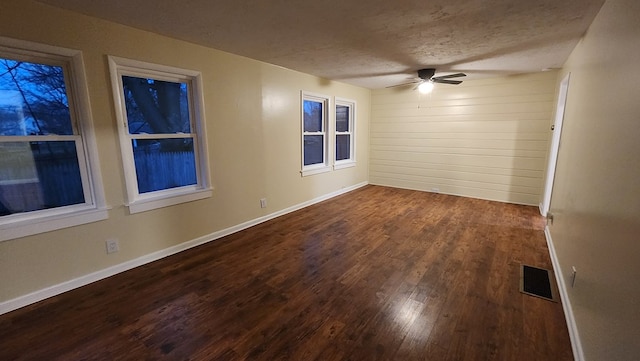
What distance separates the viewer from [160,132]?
2.99m

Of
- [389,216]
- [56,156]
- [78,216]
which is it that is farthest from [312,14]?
[389,216]

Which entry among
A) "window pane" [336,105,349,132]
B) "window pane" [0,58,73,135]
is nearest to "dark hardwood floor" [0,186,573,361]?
"window pane" [0,58,73,135]

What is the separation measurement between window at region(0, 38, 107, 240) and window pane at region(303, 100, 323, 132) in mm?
3196

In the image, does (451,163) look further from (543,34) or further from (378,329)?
(378,329)

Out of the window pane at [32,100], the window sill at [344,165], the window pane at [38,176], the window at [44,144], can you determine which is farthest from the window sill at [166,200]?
the window sill at [344,165]

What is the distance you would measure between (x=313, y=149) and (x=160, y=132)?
9.15 ft

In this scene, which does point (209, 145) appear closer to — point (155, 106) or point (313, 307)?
point (155, 106)

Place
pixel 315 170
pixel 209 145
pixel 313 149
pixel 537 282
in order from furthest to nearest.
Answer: pixel 313 149 < pixel 315 170 < pixel 209 145 < pixel 537 282

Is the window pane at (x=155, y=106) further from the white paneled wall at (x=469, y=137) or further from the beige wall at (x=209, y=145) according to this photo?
the white paneled wall at (x=469, y=137)

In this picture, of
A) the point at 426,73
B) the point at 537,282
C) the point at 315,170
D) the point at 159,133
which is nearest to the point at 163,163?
the point at 159,133

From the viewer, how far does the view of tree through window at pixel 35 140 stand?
209 cm

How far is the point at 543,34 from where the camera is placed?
8.84 ft

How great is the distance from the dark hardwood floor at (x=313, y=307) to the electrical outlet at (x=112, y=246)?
10.8 inches

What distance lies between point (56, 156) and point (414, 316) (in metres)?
3.30
